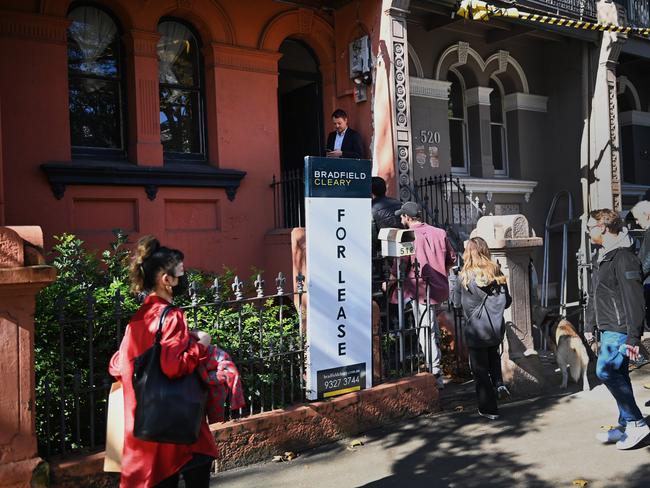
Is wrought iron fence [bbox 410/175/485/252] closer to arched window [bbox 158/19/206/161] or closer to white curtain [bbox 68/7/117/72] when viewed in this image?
arched window [bbox 158/19/206/161]

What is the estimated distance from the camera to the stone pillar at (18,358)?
4.18 m

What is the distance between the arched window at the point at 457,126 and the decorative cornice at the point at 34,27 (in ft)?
24.2

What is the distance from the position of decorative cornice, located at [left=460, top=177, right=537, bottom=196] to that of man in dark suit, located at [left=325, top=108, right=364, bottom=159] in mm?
3185

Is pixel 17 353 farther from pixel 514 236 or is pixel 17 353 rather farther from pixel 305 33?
pixel 305 33

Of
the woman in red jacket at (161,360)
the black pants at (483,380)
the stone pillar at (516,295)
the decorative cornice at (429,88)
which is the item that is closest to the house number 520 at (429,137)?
the decorative cornice at (429,88)

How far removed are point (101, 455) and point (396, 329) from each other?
121 inches

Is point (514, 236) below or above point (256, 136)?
below

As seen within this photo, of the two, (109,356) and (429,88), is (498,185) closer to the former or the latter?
(429,88)

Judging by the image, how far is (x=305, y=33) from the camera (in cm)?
1054

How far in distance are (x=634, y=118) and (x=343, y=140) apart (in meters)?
9.77

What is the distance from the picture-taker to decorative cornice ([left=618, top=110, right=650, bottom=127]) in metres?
16.1

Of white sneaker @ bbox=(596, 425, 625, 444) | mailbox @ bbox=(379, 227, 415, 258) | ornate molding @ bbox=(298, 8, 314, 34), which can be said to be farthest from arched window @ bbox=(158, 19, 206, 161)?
white sneaker @ bbox=(596, 425, 625, 444)

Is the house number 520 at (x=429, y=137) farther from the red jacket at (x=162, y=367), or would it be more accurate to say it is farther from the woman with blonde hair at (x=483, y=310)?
the red jacket at (x=162, y=367)

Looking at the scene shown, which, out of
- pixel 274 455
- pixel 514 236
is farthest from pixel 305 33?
pixel 274 455
